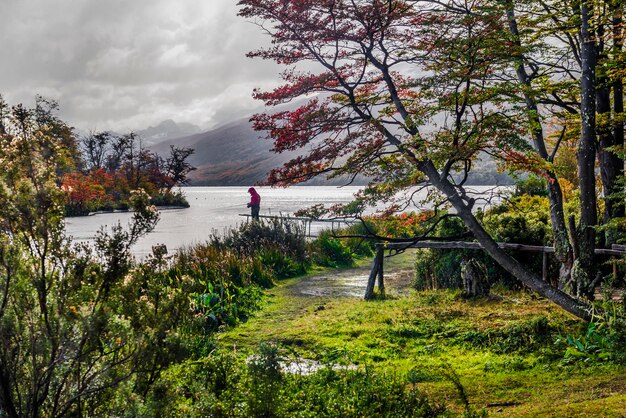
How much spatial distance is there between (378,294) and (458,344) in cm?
398

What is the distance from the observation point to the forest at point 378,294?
3.32 meters

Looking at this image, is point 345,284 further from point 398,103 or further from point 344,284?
point 398,103

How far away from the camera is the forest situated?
332 cm

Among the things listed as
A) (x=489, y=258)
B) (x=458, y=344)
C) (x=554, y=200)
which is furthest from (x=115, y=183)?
(x=458, y=344)

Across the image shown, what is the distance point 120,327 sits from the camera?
10.8ft

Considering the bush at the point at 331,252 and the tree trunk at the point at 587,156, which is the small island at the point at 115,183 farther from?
the tree trunk at the point at 587,156

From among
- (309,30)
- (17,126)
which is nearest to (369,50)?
(309,30)

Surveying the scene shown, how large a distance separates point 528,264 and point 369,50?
5.48 meters

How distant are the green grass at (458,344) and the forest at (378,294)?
4 centimetres

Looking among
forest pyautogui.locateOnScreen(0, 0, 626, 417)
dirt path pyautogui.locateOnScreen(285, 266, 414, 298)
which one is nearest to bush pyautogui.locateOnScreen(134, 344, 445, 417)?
forest pyautogui.locateOnScreen(0, 0, 626, 417)

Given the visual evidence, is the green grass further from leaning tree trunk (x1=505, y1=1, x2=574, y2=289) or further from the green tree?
the green tree

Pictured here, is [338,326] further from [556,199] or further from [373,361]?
[556,199]

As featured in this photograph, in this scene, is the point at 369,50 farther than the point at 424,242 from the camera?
No

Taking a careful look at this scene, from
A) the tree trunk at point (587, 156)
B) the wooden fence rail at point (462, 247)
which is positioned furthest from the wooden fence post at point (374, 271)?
the tree trunk at point (587, 156)
